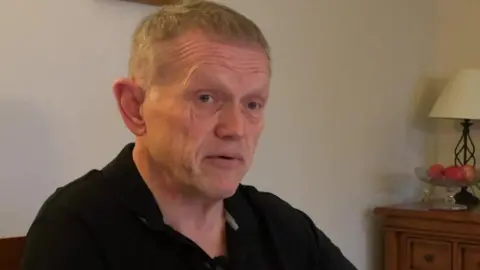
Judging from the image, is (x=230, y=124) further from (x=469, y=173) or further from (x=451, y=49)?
(x=451, y=49)

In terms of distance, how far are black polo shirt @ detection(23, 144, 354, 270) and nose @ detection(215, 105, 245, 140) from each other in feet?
0.52

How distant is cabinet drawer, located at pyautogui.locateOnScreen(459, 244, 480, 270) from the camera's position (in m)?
2.62

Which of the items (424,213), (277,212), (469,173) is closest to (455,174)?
(469,173)

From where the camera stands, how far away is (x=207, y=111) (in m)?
1.13

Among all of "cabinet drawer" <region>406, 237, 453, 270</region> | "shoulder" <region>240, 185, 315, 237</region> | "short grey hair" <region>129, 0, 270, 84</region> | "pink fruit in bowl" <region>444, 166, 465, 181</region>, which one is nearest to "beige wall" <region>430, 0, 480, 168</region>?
"pink fruit in bowl" <region>444, 166, 465, 181</region>

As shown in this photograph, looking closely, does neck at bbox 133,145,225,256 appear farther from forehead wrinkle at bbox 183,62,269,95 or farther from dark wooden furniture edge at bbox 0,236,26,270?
dark wooden furniture edge at bbox 0,236,26,270

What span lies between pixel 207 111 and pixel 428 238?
1.83 meters

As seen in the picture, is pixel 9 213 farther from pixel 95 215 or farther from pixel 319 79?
pixel 319 79

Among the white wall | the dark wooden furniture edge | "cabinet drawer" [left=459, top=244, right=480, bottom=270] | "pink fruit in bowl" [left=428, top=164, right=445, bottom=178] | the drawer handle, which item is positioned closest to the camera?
the dark wooden furniture edge

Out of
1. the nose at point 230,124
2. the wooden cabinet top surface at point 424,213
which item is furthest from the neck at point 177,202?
the wooden cabinet top surface at point 424,213

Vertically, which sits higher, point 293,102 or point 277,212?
point 293,102

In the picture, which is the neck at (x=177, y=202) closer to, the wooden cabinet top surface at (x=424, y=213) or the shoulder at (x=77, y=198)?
the shoulder at (x=77, y=198)

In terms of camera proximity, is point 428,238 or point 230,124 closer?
point 230,124

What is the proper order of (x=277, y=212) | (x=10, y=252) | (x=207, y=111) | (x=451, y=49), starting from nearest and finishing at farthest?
(x=207, y=111)
(x=277, y=212)
(x=10, y=252)
(x=451, y=49)
